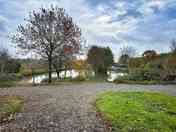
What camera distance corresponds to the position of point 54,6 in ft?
63.9

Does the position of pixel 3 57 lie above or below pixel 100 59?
above

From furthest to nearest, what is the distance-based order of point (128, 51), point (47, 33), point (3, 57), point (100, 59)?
point (128, 51) < point (100, 59) < point (3, 57) < point (47, 33)

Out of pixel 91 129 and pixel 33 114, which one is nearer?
pixel 91 129

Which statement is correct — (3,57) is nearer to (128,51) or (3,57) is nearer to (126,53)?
(126,53)

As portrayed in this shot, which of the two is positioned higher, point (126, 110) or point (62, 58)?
point (62, 58)

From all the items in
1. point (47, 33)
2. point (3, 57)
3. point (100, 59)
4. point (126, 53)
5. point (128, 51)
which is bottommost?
point (100, 59)

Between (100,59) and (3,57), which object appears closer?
(3,57)

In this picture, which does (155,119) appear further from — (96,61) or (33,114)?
(96,61)

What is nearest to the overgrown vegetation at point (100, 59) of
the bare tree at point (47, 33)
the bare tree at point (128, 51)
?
the bare tree at point (128, 51)

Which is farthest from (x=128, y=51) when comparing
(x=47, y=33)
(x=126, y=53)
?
(x=47, y=33)

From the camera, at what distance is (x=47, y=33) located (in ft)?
61.5

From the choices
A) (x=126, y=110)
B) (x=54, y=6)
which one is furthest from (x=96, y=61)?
(x=126, y=110)

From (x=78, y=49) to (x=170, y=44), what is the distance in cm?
2251

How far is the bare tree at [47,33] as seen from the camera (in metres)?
18.7
